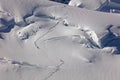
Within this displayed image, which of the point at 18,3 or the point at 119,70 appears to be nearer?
the point at 119,70

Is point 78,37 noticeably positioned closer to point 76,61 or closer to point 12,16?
point 76,61

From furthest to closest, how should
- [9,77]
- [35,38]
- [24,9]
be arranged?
[24,9]
[35,38]
[9,77]

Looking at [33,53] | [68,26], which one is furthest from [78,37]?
[33,53]

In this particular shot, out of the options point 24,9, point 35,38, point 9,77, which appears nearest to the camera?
point 9,77

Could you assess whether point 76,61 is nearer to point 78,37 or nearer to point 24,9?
point 78,37

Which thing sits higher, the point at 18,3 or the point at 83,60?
the point at 18,3

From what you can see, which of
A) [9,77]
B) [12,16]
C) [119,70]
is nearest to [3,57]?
[9,77]
